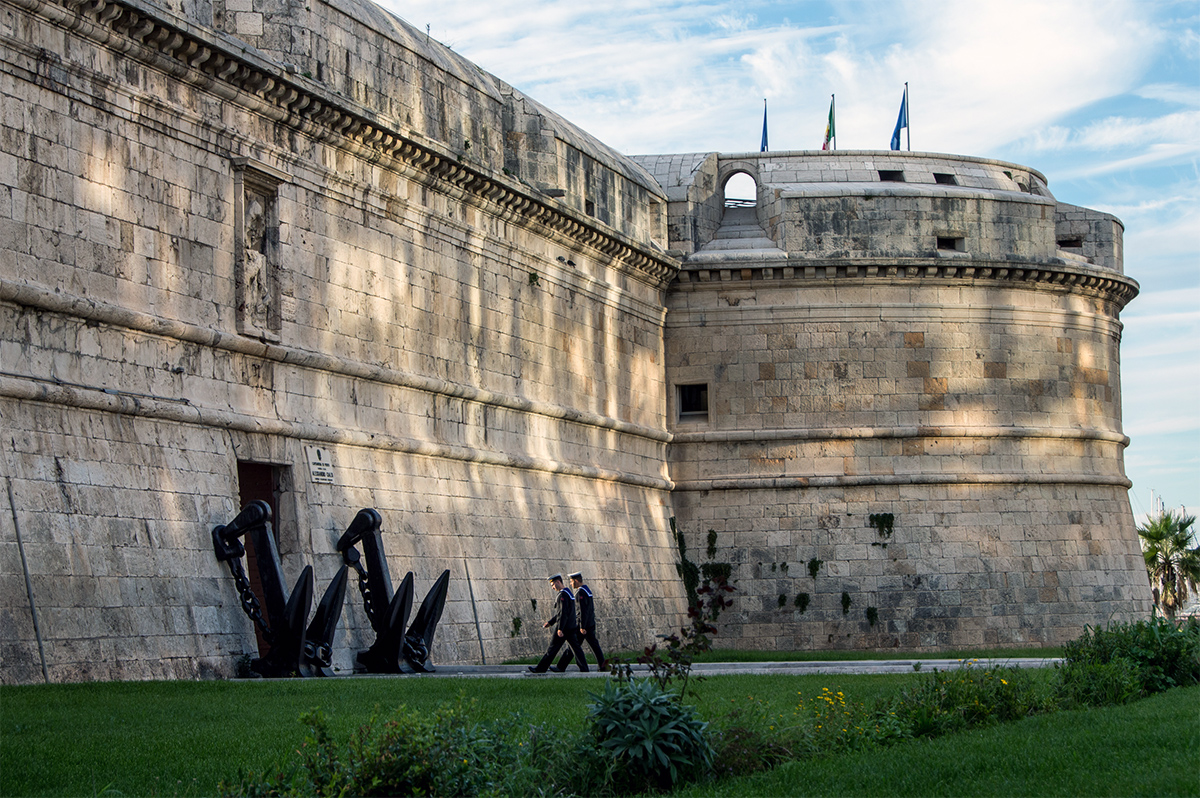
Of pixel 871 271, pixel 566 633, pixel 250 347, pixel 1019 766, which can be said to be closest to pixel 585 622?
pixel 566 633

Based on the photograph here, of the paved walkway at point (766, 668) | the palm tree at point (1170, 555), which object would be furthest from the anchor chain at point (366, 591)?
the palm tree at point (1170, 555)

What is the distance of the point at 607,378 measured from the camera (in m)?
26.3

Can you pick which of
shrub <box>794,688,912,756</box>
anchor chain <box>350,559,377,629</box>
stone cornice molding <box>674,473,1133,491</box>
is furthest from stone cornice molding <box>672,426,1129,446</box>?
shrub <box>794,688,912,756</box>

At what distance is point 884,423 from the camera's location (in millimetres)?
28672

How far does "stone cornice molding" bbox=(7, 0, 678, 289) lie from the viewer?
15156 millimetres

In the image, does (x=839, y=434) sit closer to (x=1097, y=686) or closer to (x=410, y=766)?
(x=1097, y=686)

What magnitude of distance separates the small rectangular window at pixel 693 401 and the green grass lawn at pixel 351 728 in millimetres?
15716

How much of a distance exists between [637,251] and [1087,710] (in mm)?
16231

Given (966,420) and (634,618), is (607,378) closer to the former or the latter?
(634,618)

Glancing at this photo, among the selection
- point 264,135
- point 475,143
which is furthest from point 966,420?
point 264,135

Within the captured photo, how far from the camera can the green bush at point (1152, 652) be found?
1358 cm

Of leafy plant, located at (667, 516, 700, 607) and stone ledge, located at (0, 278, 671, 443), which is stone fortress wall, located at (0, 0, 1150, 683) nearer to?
stone ledge, located at (0, 278, 671, 443)

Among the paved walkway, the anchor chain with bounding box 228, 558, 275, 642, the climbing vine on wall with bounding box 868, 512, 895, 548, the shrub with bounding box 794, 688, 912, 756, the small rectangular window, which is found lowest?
the paved walkway

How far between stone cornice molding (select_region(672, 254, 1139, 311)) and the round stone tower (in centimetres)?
4
